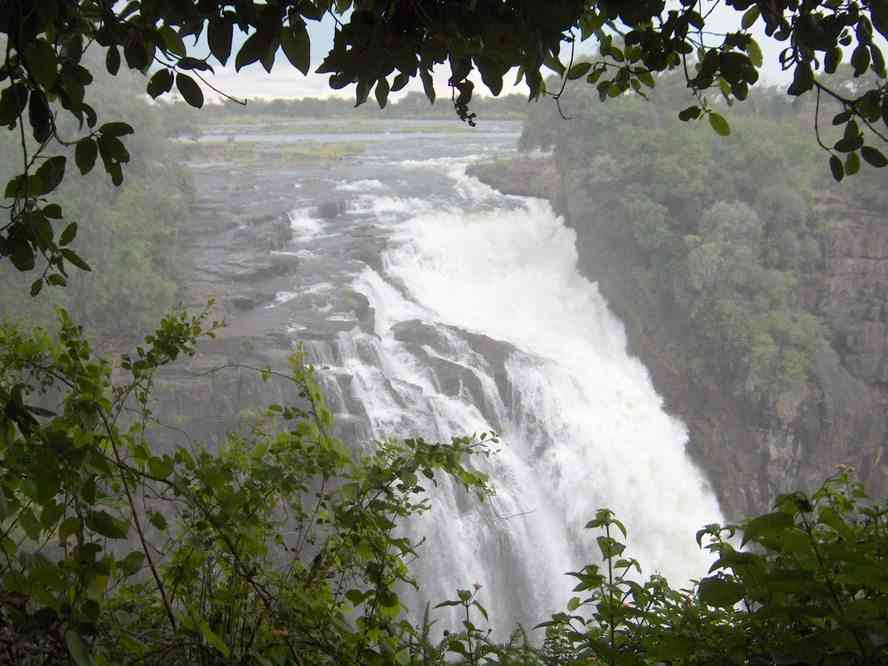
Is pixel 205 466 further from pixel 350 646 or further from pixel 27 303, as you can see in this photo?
pixel 27 303

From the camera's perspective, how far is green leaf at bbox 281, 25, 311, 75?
908mm

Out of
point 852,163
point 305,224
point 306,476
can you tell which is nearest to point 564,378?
point 305,224

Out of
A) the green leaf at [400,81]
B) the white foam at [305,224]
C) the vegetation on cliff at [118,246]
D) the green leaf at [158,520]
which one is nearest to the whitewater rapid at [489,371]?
the white foam at [305,224]

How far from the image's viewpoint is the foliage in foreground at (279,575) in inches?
30.7

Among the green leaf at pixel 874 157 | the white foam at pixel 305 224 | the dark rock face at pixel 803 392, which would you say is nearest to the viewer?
the green leaf at pixel 874 157

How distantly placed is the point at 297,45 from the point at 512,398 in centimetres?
853

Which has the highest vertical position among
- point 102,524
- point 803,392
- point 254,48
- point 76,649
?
point 803,392

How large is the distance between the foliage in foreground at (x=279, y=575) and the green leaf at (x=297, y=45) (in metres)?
0.48

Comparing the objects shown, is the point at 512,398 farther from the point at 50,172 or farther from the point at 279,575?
the point at 50,172

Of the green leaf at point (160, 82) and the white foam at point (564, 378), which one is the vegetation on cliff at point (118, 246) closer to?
the white foam at point (564, 378)

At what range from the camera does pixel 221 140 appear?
12.8 metres

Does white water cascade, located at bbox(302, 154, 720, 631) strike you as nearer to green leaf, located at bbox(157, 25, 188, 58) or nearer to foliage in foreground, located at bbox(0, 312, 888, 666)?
foliage in foreground, located at bbox(0, 312, 888, 666)

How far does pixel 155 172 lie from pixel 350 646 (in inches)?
405

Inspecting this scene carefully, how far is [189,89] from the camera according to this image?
0.95 metres
